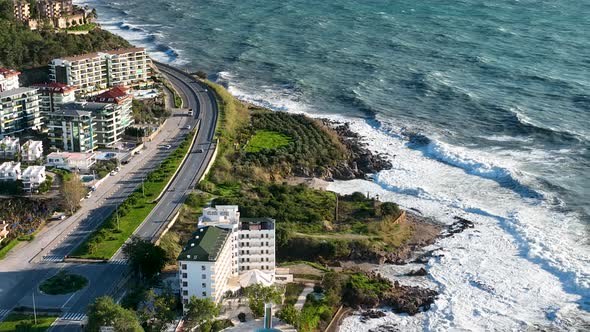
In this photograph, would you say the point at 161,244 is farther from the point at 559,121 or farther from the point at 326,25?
the point at 326,25

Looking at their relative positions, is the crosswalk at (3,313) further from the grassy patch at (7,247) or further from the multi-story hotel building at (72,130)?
the multi-story hotel building at (72,130)

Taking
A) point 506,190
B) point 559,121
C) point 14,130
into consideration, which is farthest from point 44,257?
point 559,121

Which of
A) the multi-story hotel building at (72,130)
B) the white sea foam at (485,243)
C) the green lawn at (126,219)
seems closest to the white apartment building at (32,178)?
the green lawn at (126,219)

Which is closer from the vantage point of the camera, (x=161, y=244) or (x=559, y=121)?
(x=161, y=244)

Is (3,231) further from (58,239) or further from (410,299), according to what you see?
(410,299)

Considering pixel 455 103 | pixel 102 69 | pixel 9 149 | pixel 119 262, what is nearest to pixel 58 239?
pixel 119 262

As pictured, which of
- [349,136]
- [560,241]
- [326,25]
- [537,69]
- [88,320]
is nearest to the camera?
[88,320]

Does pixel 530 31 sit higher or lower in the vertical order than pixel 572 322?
higher
